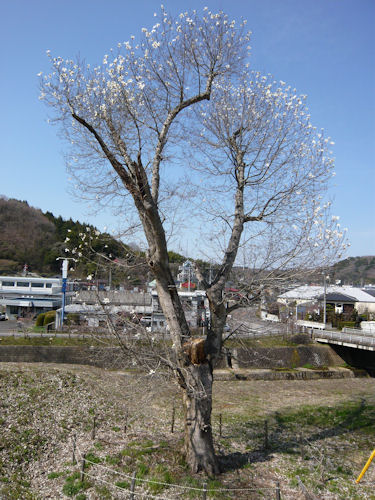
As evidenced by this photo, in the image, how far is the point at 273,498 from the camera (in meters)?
6.00

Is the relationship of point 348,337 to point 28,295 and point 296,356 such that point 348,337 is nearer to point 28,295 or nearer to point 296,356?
point 296,356

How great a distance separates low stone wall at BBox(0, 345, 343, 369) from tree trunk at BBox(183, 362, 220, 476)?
28.7 ft

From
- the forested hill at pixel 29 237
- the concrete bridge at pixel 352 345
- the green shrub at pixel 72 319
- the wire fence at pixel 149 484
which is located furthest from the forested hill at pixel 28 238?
the wire fence at pixel 149 484

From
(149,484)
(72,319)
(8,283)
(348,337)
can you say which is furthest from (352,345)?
(8,283)

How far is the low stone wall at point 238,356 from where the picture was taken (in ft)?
62.8

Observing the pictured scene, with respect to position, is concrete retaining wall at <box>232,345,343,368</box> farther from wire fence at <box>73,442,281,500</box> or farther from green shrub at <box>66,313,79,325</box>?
wire fence at <box>73,442,281,500</box>

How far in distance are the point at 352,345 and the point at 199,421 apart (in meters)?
20.2

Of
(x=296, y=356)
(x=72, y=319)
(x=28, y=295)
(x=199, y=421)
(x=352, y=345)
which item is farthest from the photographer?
(x=28, y=295)

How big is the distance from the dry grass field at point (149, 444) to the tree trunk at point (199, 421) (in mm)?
244

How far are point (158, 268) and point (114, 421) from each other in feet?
17.3

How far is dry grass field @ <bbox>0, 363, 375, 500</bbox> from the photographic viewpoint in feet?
20.5

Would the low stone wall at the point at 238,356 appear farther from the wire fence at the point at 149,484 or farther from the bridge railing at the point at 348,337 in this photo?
the wire fence at the point at 149,484

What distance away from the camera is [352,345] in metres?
23.6

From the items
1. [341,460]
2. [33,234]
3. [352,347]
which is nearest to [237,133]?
[341,460]
